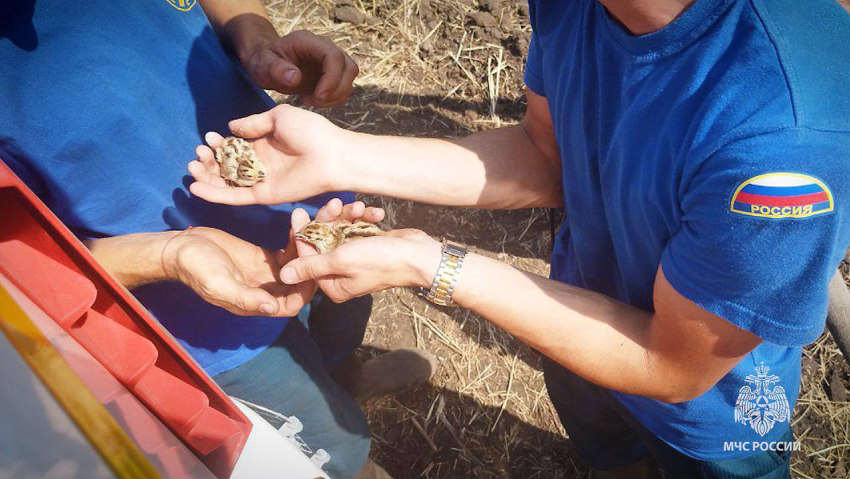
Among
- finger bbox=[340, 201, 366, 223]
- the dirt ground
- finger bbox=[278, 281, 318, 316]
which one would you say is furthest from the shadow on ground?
finger bbox=[340, 201, 366, 223]

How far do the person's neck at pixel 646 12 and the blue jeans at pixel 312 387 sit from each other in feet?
6.86

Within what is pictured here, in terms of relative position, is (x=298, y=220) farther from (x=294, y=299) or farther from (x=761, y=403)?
(x=761, y=403)

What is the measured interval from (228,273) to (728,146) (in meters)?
1.70

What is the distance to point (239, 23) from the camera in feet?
8.43

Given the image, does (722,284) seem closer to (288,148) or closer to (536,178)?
(536,178)

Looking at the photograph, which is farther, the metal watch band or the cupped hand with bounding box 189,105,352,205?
the cupped hand with bounding box 189,105,352,205

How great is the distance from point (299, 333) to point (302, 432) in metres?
0.53

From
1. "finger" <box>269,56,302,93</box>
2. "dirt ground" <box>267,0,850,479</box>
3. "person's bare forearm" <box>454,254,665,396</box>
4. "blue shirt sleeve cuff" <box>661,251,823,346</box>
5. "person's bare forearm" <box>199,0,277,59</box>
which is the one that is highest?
"person's bare forearm" <box>199,0,277,59</box>

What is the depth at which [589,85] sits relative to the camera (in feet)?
5.65

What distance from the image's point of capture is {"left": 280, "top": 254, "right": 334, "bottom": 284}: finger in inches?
71.3

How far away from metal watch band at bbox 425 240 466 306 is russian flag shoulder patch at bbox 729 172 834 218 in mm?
962

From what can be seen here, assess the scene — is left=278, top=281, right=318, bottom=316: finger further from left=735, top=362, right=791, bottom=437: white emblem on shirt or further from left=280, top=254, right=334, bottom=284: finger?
left=735, top=362, right=791, bottom=437: white emblem on shirt

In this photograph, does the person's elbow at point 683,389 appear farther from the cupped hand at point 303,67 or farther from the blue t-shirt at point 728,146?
the cupped hand at point 303,67

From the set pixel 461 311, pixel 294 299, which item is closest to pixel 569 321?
pixel 294 299
